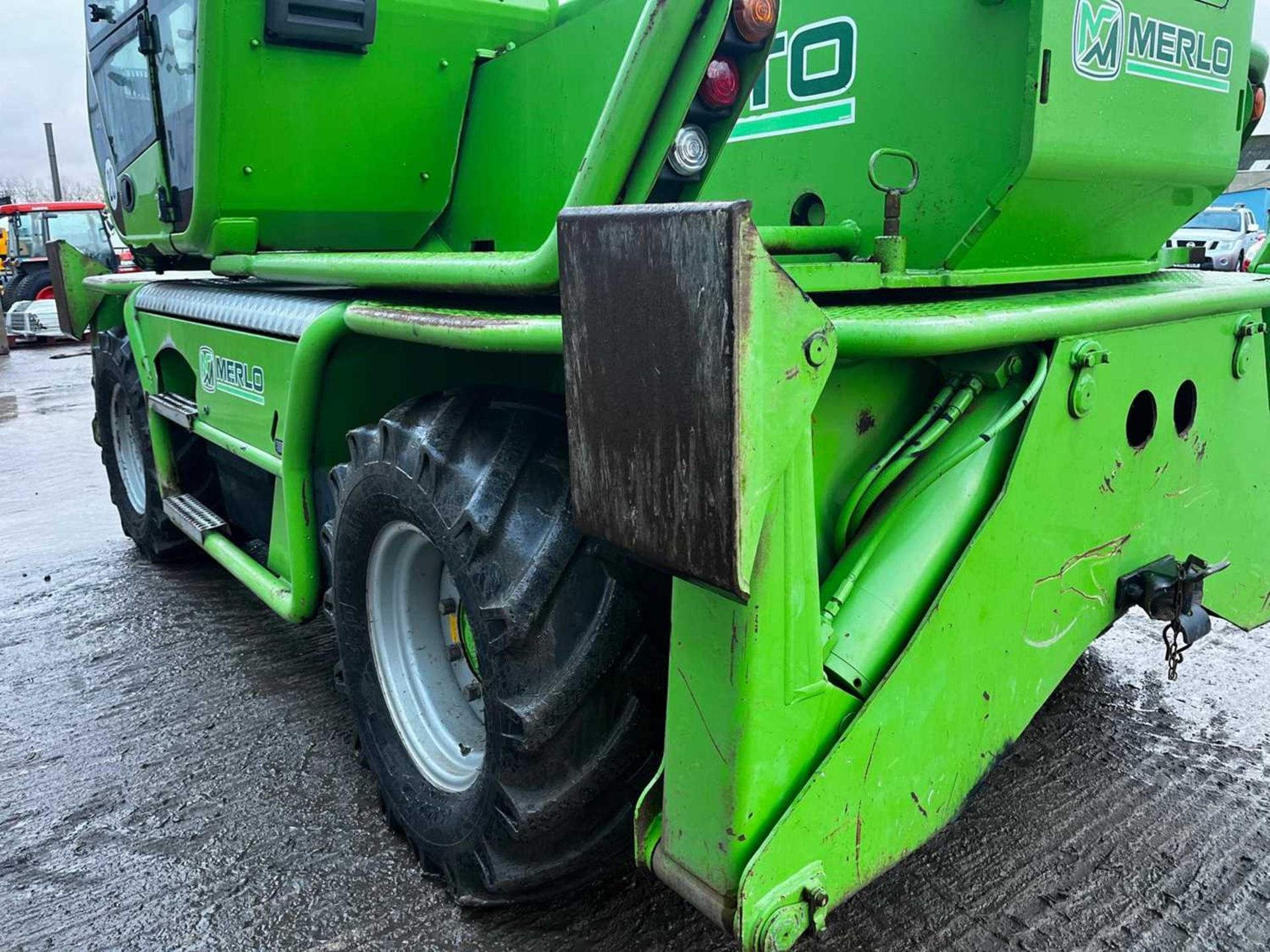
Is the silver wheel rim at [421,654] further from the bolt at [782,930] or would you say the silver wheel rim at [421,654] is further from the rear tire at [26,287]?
the rear tire at [26,287]

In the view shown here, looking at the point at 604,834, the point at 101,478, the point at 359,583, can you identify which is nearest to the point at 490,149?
the point at 359,583

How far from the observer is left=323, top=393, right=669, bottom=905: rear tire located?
190cm

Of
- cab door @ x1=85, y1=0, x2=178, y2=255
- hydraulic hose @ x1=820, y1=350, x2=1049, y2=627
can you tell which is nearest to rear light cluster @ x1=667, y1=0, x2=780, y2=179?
hydraulic hose @ x1=820, y1=350, x2=1049, y2=627

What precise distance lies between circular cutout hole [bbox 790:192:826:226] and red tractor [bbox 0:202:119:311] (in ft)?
54.4

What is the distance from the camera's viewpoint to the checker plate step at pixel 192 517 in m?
3.63

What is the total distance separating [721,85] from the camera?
5.84 feet

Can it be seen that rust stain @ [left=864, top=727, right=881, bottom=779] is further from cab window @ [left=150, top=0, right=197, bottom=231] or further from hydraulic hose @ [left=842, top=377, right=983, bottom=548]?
cab window @ [left=150, top=0, right=197, bottom=231]

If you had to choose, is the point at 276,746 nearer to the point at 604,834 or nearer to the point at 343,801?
the point at 343,801

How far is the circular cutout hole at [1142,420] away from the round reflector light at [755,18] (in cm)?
111

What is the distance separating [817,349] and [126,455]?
441cm

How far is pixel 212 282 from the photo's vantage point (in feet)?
12.4

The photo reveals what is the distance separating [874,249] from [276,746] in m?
2.20

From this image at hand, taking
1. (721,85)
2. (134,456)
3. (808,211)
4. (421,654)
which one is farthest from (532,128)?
(134,456)

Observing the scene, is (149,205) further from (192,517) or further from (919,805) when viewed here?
(919,805)
